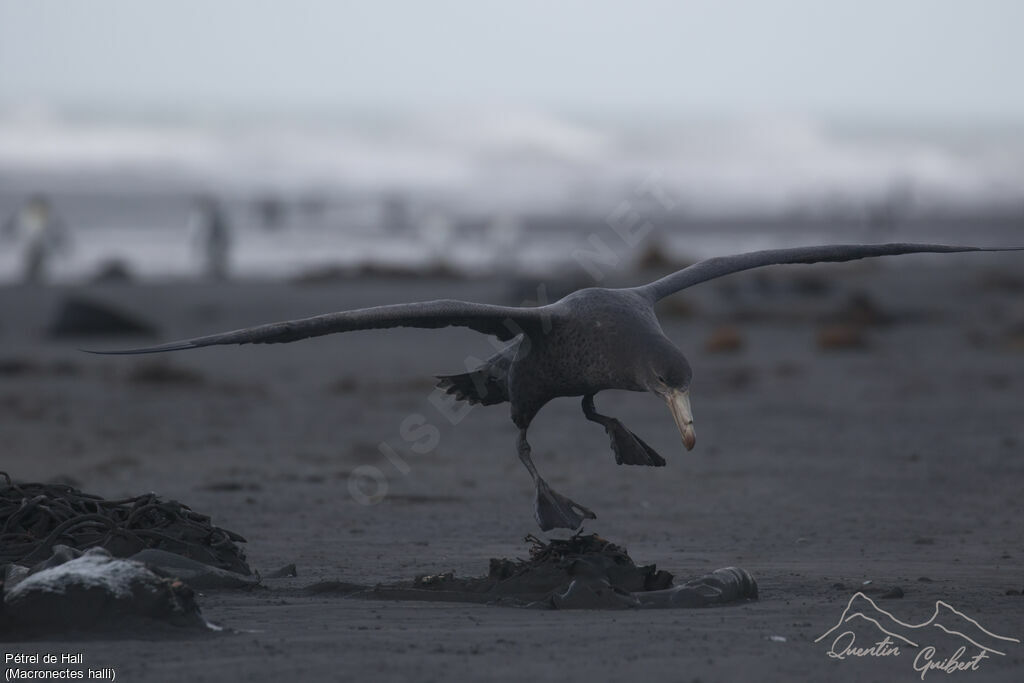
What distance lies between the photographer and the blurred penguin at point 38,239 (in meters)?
32.5

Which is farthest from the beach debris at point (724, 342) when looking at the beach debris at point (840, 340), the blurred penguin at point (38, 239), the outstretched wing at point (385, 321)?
the blurred penguin at point (38, 239)

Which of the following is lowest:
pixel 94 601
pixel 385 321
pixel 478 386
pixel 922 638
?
pixel 922 638

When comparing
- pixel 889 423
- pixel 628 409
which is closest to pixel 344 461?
pixel 628 409

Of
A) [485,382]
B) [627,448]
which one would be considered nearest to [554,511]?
[627,448]

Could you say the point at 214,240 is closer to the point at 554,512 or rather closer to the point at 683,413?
the point at 554,512

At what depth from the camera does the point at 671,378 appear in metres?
7.00

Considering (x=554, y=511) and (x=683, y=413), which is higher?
(x=683, y=413)

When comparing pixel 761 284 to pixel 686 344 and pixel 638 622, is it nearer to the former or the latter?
pixel 686 344

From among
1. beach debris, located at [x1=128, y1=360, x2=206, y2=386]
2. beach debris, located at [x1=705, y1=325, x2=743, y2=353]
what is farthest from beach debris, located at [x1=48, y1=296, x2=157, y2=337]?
beach debris, located at [x1=705, y1=325, x2=743, y2=353]

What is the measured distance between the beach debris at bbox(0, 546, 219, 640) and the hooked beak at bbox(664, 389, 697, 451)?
2240 mm

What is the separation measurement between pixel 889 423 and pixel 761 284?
11477mm

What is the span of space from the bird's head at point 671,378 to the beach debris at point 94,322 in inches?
649

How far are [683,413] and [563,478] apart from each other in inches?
200

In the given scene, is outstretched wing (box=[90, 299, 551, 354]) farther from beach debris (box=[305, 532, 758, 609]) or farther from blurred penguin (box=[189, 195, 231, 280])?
blurred penguin (box=[189, 195, 231, 280])
